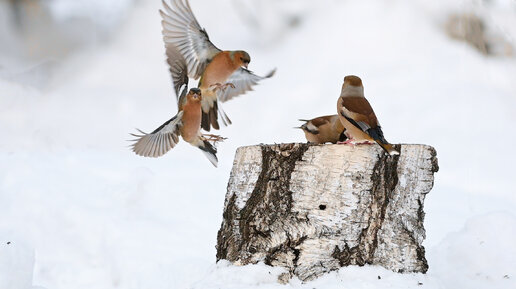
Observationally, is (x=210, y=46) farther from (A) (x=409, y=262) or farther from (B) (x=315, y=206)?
(A) (x=409, y=262)

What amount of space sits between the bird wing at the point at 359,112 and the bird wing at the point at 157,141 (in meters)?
0.67

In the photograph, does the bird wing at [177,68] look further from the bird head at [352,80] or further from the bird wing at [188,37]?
the bird head at [352,80]

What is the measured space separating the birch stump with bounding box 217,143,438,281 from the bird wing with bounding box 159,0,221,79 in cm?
48

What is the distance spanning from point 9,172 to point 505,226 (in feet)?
9.39

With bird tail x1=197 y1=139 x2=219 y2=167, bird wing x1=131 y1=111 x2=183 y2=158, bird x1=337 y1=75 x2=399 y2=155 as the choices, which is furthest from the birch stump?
bird wing x1=131 y1=111 x2=183 y2=158

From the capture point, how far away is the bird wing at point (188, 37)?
251 cm

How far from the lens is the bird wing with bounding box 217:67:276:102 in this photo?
271 cm

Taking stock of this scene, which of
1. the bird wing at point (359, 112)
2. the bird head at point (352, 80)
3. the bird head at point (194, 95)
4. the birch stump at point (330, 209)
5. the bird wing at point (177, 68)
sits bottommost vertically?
the birch stump at point (330, 209)

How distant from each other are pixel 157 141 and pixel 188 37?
1.47ft

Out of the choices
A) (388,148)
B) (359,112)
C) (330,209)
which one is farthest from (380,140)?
(330,209)

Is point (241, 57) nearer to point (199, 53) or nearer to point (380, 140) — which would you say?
point (199, 53)

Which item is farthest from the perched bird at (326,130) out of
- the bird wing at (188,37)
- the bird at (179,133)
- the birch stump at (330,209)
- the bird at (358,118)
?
the bird wing at (188,37)

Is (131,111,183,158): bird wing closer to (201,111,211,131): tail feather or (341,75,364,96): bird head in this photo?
(201,111,211,131): tail feather

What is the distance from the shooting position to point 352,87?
7.63ft
